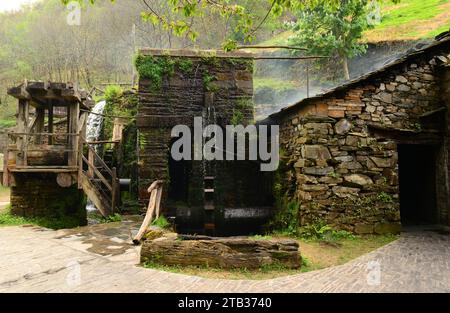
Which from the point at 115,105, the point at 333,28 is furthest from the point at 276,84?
the point at 115,105

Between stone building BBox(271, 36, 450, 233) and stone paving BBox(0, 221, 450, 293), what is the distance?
1208mm

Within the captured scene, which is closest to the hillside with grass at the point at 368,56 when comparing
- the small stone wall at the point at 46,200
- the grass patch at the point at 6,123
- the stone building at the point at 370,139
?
the stone building at the point at 370,139

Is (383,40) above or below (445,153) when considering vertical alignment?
above

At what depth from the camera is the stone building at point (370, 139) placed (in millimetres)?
6430

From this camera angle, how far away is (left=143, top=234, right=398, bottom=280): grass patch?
410cm

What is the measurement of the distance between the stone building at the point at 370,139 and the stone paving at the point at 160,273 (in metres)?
1.21

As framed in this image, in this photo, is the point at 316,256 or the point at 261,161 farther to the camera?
the point at 261,161

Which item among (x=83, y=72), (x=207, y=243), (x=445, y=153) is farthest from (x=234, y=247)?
(x=83, y=72)

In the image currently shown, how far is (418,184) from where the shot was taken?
8.05 metres

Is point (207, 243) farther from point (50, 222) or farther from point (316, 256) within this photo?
point (50, 222)

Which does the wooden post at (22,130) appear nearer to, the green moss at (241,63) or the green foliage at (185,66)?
the green foliage at (185,66)

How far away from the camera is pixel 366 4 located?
1432 centimetres

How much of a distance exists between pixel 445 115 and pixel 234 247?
630 centimetres

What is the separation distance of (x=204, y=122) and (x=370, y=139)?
468 cm
